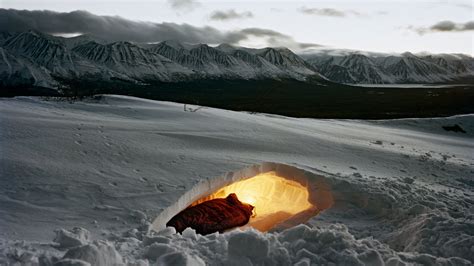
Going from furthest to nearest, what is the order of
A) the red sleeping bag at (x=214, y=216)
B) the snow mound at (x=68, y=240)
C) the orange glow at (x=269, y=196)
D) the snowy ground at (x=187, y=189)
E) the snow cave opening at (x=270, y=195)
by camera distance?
the orange glow at (x=269, y=196)
the red sleeping bag at (x=214, y=216)
the snow cave opening at (x=270, y=195)
the snowy ground at (x=187, y=189)
the snow mound at (x=68, y=240)

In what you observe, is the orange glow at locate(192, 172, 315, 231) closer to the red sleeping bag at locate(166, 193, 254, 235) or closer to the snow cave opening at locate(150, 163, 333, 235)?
the snow cave opening at locate(150, 163, 333, 235)

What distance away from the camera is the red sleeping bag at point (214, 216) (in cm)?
554

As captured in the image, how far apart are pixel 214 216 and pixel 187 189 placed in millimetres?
1107

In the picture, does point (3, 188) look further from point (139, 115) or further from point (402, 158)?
point (402, 158)

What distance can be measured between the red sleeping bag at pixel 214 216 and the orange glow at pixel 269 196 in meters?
0.28

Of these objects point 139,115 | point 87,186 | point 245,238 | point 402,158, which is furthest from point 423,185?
point 139,115

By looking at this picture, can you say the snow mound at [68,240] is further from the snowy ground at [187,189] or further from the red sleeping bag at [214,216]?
the red sleeping bag at [214,216]

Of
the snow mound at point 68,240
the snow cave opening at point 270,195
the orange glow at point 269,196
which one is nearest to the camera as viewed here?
the snow mound at point 68,240

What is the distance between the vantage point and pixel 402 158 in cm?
874

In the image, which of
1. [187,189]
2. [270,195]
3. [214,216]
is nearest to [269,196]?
[270,195]

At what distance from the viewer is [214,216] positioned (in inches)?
241

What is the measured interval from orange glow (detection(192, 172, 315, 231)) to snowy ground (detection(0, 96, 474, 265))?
581mm

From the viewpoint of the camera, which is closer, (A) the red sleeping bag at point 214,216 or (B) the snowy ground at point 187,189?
(B) the snowy ground at point 187,189

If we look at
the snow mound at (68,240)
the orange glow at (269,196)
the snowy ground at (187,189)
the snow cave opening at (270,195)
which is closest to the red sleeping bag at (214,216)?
the snow cave opening at (270,195)
